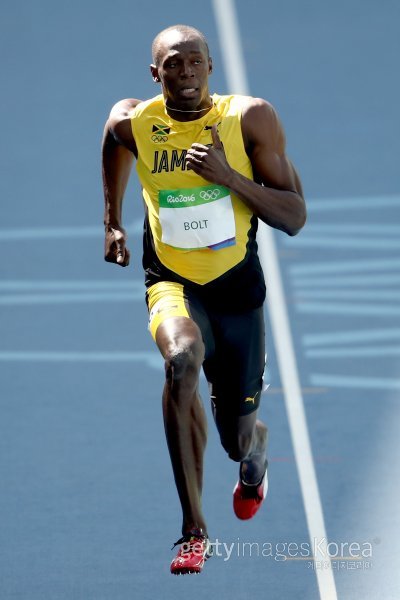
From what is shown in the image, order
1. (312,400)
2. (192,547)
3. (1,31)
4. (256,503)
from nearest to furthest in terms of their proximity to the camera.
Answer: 1. (192,547)
2. (256,503)
3. (312,400)
4. (1,31)

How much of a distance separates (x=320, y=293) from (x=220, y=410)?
3583 millimetres

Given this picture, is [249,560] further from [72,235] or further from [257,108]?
[72,235]

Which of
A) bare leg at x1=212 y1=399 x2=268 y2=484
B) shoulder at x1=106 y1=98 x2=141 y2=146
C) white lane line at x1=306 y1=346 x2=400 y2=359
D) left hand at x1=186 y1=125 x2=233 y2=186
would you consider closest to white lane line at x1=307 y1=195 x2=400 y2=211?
white lane line at x1=306 y1=346 x2=400 y2=359

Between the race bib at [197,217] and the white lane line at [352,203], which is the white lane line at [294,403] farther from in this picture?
the race bib at [197,217]

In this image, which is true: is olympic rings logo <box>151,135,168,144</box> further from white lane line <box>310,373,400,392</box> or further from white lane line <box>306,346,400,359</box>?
white lane line <box>306,346,400,359</box>

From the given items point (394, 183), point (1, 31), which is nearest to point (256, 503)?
point (394, 183)

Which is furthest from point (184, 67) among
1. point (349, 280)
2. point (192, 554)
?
point (349, 280)

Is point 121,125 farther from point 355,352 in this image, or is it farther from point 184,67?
point 355,352

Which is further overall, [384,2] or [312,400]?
[384,2]

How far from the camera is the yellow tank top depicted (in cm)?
627

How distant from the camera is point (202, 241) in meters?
6.32

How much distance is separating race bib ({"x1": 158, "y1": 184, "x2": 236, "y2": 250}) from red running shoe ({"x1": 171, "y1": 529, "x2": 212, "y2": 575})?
1.24 metres

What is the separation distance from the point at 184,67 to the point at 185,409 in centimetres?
142

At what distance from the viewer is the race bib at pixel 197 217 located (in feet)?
20.6
